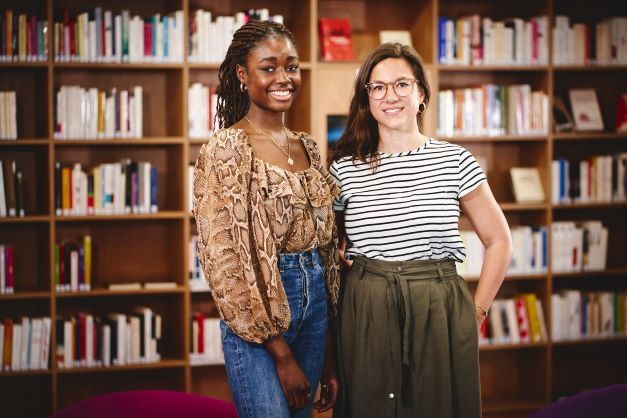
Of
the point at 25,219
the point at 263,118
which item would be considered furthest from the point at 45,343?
the point at 263,118

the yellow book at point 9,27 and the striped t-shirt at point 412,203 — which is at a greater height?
the yellow book at point 9,27

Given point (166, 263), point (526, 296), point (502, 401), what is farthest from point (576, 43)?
point (166, 263)

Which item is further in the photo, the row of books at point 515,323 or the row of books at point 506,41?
the row of books at point 515,323

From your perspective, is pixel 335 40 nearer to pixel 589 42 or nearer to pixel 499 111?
pixel 499 111

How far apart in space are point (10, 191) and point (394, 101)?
2.41 m

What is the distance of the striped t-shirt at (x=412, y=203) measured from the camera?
2096 mm

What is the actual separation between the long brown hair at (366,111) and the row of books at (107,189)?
1.93m

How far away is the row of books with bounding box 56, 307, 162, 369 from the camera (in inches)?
155

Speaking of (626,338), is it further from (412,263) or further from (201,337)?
(412,263)

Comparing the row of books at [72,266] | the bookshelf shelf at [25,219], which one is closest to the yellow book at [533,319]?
the row of books at [72,266]

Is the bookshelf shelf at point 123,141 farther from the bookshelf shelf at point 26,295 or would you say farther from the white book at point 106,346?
the white book at point 106,346

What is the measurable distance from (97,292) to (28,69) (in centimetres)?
118

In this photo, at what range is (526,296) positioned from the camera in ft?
14.6

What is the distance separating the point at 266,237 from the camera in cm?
185
